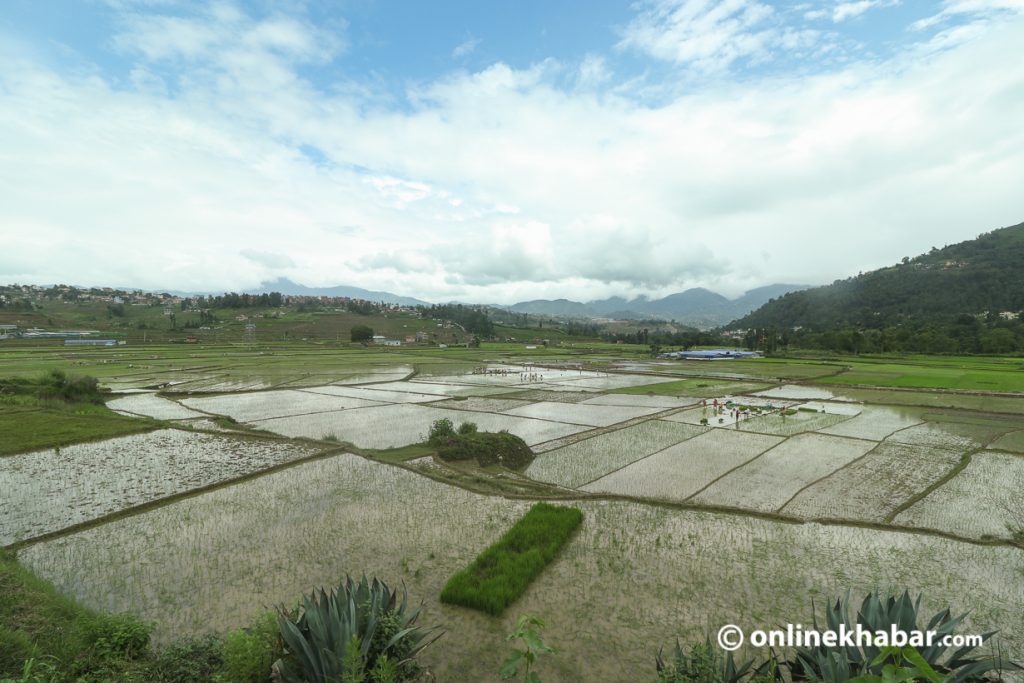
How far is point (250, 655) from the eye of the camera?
162 inches

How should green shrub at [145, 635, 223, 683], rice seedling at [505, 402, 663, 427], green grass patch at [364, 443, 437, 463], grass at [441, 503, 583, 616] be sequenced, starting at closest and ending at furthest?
1. green shrub at [145, 635, 223, 683]
2. grass at [441, 503, 583, 616]
3. green grass patch at [364, 443, 437, 463]
4. rice seedling at [505, 402, 663, 427]

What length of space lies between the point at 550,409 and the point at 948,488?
620 inches

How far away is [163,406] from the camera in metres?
23.1

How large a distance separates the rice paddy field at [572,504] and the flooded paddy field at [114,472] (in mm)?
85

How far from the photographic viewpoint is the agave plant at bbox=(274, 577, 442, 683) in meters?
3.96

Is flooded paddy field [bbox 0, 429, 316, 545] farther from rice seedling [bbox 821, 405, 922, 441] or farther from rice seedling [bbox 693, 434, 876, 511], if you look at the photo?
rice seedling [bbox 821, 405, 922, 441]

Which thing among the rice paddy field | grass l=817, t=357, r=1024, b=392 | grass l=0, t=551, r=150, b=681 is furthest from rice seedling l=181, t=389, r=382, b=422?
grass l=817, t=357, r=1024, b=392

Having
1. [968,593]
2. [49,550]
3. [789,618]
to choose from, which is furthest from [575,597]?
[49,550]

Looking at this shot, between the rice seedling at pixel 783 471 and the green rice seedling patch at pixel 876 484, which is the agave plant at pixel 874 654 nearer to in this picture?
the green rice seedling patch at pixel 876 484

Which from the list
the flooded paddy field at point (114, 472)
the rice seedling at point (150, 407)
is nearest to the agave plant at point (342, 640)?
the flooded paddy field at point (114, 472)

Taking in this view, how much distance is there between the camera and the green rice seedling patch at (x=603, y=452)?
42.7ft

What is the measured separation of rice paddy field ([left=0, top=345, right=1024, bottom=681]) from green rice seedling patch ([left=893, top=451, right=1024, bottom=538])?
0.07 metres

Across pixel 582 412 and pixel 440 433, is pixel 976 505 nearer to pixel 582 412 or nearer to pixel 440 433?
pixel 440 433

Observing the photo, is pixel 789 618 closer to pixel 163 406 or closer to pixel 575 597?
pixel 575 597
